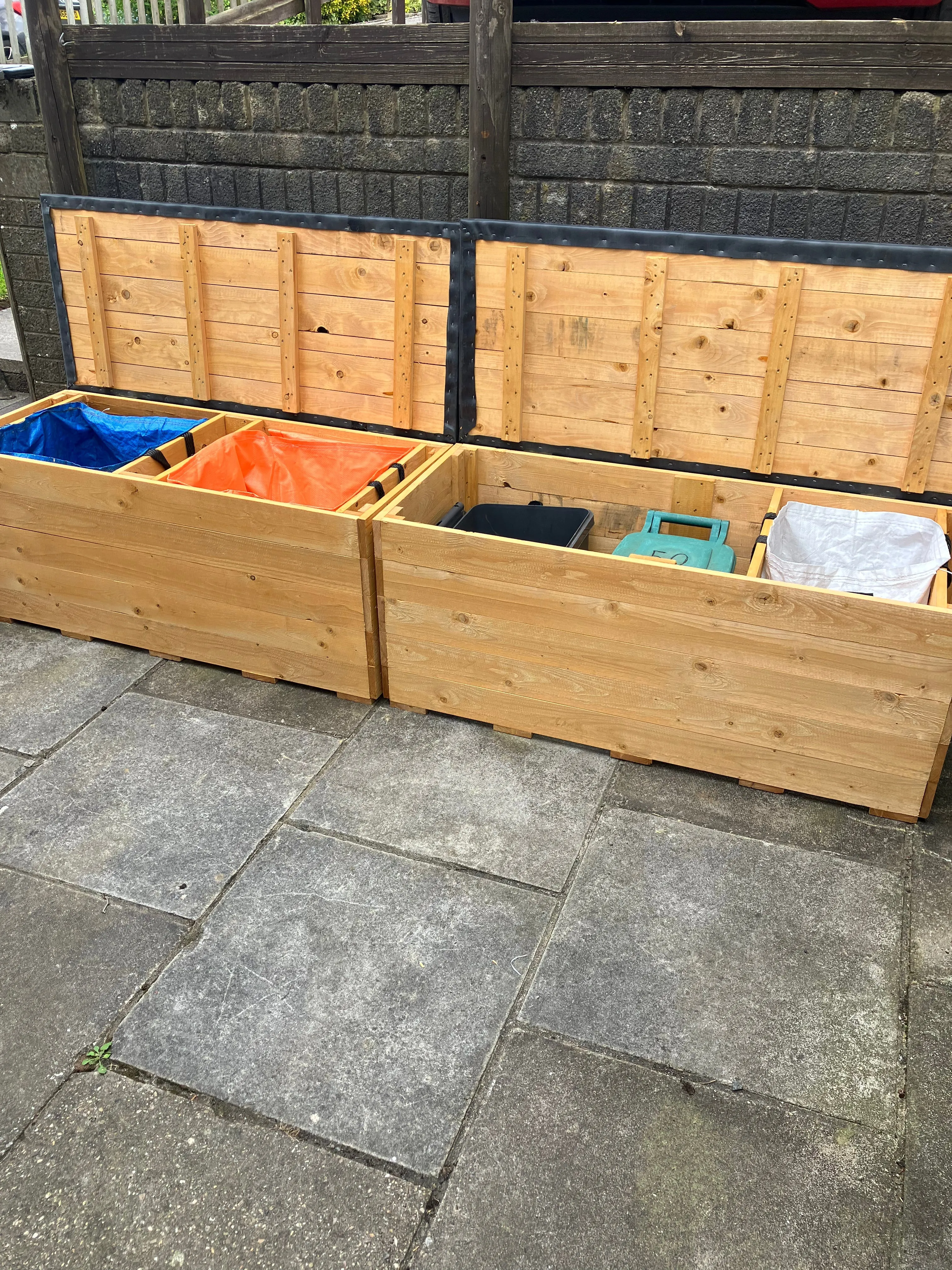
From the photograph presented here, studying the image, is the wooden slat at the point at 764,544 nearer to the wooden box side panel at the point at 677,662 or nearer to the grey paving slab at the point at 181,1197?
the wooden box side panel at the point at 677,662

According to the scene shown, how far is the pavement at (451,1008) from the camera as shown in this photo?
260 cm

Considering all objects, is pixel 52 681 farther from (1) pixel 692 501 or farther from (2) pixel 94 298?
(1) pixel 692 501

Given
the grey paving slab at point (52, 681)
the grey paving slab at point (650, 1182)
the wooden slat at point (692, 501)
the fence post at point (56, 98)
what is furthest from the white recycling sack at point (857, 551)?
the fence post at point (56, 98)

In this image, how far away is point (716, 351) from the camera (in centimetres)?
469

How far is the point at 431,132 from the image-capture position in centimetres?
534

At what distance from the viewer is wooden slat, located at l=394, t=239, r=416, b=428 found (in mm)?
5039

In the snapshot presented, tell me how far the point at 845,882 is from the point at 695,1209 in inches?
56.5

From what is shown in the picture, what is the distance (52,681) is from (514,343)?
2792 millimetres

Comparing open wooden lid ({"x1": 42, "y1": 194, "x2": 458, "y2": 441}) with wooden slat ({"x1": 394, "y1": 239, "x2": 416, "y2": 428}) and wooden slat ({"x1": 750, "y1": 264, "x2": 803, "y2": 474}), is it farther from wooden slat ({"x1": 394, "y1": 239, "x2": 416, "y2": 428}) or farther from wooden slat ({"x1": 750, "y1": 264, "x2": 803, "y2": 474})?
wooden slat ({"x1": 750, "y1": 264, "x2": 803, "y2": 474})

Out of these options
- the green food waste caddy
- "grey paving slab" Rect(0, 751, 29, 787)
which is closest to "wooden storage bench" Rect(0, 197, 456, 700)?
"grey paving slab" Rect(0, 751, 29, 787)

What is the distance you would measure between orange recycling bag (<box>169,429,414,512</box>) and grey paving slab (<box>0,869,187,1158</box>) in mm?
2179

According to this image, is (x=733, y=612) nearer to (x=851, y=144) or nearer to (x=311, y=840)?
(x=311, y=840)

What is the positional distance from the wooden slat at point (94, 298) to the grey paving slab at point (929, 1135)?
527 cm

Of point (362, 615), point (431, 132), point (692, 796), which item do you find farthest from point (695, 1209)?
point (431, 132)
